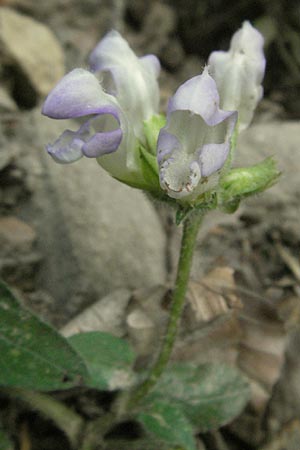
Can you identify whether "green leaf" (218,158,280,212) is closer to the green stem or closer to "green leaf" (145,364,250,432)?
the green stem

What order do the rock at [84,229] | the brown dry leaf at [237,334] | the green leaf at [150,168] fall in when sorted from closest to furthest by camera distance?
1. the green leaf at [150,168]
2. the brown dry leaf at [237,334]
3. the rock at [84,229]

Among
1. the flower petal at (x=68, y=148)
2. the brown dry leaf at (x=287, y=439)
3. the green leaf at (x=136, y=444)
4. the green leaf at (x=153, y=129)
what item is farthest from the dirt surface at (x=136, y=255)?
the flower petal at (x=68, y=148)

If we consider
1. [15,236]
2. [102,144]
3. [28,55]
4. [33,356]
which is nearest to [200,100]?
[102,144]

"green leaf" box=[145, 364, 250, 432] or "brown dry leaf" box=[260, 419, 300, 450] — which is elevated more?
"green leaf" box=[145, 364, 250, 432]

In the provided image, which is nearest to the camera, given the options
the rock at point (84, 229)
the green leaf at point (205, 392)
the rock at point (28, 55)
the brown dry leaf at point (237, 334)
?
the green leaf at point (205, 392)

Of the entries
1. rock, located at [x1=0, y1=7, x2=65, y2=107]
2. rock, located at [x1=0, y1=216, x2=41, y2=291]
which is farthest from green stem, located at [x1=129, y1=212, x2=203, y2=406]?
rock, located at [x1=0, y1=7, x2=65, y2=107]

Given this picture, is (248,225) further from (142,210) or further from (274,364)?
(274,364)

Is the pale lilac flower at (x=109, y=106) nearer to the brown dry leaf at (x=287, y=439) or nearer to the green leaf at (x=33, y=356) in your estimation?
the green leaf at (x=33, y=356)

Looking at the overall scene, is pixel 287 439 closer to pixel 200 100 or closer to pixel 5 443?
pixel 5 443
